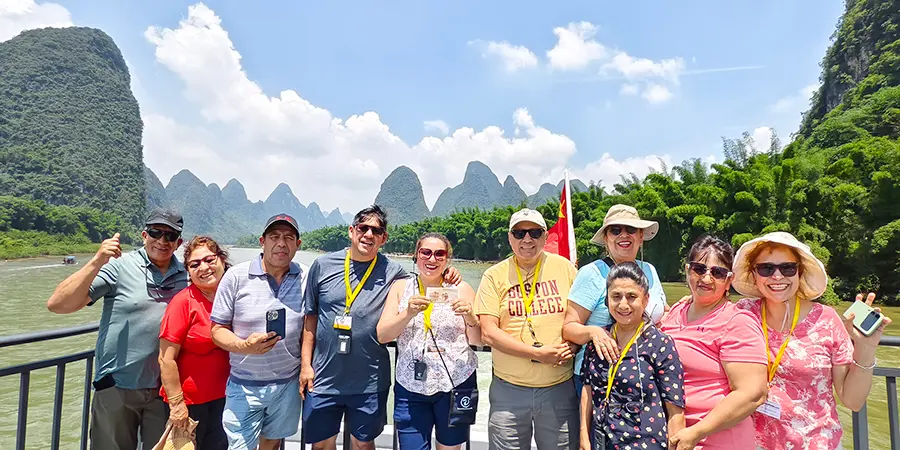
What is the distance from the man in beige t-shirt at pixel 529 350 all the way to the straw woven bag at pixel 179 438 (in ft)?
5.37

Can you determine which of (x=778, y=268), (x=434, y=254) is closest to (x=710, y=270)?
(x=778, y=268)

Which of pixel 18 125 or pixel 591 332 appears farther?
pixel 18 125

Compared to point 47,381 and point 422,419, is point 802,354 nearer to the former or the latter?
point 422,419

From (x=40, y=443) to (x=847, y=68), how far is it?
6939 centimetres

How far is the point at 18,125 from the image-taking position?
89812 millimetres

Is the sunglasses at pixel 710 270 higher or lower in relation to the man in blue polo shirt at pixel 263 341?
higher

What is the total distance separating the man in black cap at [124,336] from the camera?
2592 millimetres

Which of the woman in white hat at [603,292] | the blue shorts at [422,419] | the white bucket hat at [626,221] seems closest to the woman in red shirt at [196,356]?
the blue shorts at [422,419]

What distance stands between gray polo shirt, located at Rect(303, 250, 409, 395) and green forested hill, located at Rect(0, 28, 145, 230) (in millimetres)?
100050

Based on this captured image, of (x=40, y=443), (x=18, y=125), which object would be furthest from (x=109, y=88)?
(x=40, y=443)

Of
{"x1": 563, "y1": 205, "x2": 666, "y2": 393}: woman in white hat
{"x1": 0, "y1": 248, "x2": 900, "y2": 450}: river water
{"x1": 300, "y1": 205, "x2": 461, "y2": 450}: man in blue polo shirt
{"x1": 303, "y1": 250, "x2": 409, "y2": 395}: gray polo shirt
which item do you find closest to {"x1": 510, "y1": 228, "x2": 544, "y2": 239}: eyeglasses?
{"x1": 563, "y1": 205, "x2": 666, "y2": 393}: woman in white hat

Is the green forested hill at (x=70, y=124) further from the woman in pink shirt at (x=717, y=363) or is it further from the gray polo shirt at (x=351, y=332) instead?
the woman in pink shirt at (x=717, y=363)

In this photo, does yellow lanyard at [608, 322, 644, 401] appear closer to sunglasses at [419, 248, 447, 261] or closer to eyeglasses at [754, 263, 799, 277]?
eyeglasses at [754, 263, 799, 277]

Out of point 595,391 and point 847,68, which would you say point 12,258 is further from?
point 847,68
